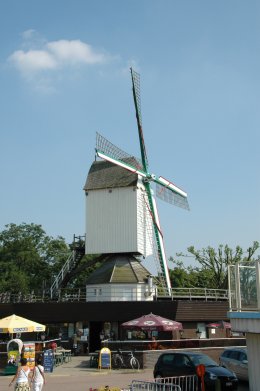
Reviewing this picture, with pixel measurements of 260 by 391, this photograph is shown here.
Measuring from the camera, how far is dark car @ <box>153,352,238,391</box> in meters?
18.7

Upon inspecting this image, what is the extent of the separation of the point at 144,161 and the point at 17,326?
22.1m

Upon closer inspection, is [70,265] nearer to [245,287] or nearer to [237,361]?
[237,361]

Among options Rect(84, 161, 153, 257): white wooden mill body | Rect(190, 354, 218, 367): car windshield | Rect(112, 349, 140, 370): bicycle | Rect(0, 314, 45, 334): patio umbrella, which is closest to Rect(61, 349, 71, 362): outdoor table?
Rect(0, 314, 45, 334): patio umbrella

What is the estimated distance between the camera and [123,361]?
28.0 metres

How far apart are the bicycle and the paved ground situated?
2.28 feet

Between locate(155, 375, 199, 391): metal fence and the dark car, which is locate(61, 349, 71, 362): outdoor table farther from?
locate(155, 375, 199, 391): metal fence

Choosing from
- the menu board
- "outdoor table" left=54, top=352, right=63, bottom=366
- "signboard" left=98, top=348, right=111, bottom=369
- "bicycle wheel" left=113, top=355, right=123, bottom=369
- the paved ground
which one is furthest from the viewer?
"outdoor table" left=54, top=352, right=63, bottom=366

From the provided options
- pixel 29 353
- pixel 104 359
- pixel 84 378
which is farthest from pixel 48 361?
pixel 84 378

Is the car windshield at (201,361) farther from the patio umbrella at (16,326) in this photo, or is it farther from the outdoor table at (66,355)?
the outdoor table at (66,355)

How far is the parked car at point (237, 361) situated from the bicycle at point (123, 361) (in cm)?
556

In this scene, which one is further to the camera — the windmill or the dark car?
the windmill

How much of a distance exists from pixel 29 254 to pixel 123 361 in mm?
40486

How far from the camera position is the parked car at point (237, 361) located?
71.9 feet

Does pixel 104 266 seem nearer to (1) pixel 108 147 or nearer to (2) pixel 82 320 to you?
(2) pixel 82 320
